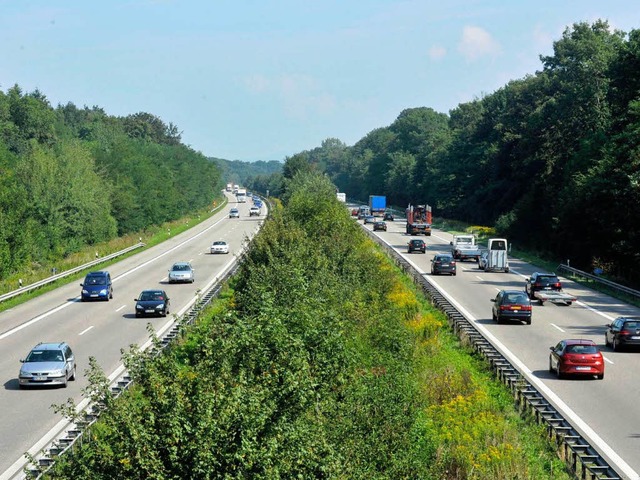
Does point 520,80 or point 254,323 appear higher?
point 520,80

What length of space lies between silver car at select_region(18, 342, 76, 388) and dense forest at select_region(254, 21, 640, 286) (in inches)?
1464


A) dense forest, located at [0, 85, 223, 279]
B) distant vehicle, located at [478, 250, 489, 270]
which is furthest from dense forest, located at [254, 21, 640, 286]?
dense forest, located at [0, 85, 223, 279]

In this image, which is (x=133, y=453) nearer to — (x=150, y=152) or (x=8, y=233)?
(x=8, y=233)

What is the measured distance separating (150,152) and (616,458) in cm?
14317

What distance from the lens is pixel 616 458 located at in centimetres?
2311

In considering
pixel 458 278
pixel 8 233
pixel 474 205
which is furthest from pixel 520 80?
pixel 8 233

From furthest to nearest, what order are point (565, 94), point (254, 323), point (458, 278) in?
point (565, 94) < point (458, 278) < point (254, 323)

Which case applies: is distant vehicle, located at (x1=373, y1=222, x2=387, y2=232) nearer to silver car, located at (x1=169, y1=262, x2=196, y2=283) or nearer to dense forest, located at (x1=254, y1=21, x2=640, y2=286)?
dense forest, located at (x1=254, y1=21, x2=640, y2=286)

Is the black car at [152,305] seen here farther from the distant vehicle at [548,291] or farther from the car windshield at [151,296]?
the distant vehicle at [548,291]

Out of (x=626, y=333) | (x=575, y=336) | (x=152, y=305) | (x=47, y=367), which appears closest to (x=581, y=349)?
(x=626, y=333)

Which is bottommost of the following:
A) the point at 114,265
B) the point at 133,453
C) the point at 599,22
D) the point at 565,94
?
the point at 114,265

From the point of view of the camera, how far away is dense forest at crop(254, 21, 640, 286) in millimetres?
63094

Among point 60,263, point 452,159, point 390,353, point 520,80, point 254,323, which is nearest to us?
point 254,323

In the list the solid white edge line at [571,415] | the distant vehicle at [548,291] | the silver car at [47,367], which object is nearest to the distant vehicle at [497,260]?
the distant vehicle at [548,291]
